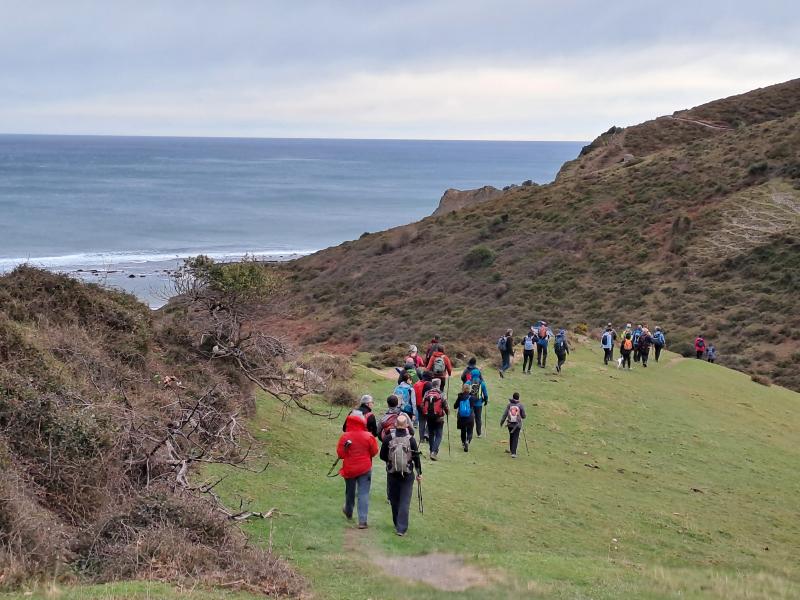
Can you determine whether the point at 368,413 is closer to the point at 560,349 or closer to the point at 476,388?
the point at 476,388

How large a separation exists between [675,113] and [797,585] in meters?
87.9

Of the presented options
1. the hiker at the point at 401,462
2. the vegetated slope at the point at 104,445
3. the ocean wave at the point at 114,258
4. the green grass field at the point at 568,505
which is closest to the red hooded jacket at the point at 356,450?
the hiker at the point at 401,462

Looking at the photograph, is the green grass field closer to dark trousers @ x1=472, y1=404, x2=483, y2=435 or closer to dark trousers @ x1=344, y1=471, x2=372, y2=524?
dark trousers @ x1=344, y1=471, x2=372, y2=524

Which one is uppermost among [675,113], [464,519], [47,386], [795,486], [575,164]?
[675,113]

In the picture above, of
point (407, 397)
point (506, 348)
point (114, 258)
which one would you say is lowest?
point (114, 258)

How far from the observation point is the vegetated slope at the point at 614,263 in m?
44.2

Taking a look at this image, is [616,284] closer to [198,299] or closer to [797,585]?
[198,299]

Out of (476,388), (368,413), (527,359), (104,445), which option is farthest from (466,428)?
A: (527,359)

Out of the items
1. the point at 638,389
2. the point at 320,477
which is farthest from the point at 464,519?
the point at 638,389

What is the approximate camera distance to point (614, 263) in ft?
179

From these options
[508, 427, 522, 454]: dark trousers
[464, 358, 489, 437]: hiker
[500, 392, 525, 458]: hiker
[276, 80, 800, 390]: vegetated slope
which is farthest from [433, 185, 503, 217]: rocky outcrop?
[500, 392, 525, 458]: hiker

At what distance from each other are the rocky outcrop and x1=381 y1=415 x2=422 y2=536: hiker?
7788 cm

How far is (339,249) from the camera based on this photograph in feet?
242

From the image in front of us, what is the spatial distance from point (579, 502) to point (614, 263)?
41685 millimetres
